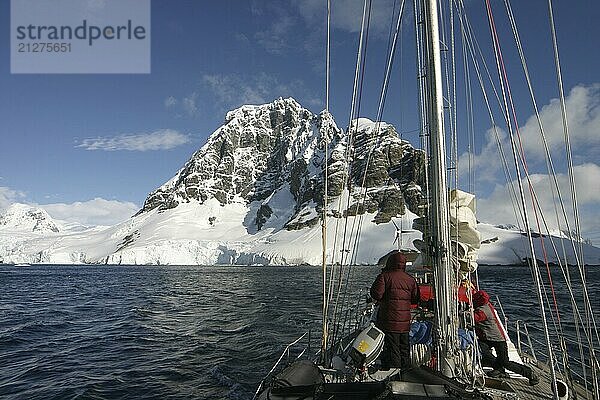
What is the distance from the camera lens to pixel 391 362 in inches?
317

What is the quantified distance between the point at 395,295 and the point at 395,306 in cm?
20

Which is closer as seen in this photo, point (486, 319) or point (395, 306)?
Answer: point (395, 306)

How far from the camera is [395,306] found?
7.93 metres

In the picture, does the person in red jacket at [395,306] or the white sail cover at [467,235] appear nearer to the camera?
the person in red jacket at [395,306]

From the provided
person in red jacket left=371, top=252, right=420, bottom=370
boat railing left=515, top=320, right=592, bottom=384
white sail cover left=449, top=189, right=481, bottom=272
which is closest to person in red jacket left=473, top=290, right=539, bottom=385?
Answer: boat railing left=515, top=320, right=592, bottom=384

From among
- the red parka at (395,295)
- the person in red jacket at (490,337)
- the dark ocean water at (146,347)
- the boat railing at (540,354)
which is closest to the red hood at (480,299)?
the person in red jacket at (490,337)

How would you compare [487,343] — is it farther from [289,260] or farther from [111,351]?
[289,260]

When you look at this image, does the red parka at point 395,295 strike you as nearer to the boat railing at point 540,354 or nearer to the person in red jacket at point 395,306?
the person in red jacket at point 395,306

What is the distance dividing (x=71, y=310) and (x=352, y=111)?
28.5 meters

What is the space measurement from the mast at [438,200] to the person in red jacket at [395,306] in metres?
0.54

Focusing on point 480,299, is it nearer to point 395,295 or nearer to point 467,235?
point 395,295

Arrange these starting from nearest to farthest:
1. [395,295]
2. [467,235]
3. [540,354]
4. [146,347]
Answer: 1. [395,295]
2. [467,235]
3. [540,354]
4. [146,347]

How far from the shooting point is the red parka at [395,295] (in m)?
7.93

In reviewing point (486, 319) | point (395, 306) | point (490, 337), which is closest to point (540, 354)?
point (490, 337)
